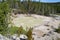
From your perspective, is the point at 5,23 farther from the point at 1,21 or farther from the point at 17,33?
the point at 17,33

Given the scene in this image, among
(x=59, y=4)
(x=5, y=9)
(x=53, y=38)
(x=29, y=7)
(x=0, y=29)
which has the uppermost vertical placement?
(x=5, y=9)

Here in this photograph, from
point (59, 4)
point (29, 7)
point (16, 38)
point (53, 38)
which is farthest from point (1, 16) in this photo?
point (59, 4)

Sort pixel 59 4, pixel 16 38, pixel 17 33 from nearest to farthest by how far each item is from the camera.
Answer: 1. pixel 16 38
2. pixel 17 33
3. pixel 59 4

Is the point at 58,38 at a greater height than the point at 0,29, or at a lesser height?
lesser

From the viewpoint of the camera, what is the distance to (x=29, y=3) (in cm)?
5284

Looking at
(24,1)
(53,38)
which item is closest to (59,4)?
(24,1)

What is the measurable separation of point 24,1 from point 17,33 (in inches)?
1636

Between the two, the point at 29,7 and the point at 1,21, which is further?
the point at 29,7

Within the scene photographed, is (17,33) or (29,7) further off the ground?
(17,33)

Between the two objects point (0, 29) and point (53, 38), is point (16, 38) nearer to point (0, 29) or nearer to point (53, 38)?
point (0, 29)

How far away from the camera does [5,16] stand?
13367 millimetres

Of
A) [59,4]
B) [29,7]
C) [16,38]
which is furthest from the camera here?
[59,4]

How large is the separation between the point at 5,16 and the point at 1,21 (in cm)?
35

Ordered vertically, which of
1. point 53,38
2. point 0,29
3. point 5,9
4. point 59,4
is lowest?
point 59,4
